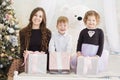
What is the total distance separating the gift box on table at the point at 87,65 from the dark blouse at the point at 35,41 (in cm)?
45

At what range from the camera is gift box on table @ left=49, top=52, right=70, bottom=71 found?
78.0 inches

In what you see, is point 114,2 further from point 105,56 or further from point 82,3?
point 105,56

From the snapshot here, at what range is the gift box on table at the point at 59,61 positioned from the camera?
6.50ft

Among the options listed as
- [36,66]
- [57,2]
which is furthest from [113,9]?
[36,66]

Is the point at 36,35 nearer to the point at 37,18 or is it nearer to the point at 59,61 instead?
the point at 37,18

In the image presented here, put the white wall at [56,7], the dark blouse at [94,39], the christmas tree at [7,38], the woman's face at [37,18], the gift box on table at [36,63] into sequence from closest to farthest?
1. the gift box on table at [36,63]
2. the dark blouse at [94,39]
3. the woman's face at [37,18]
4. the christmas tree at [7,38]
5. the white wall at [56,7]

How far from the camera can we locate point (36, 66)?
6.45ft

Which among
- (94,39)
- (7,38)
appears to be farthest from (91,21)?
(7,38)

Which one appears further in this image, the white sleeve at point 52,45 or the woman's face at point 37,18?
the woman's face at point 37,18

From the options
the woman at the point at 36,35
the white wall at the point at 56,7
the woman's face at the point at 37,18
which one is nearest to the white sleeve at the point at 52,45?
the woman at the point at 36,35

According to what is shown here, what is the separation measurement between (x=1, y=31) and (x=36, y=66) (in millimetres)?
1257

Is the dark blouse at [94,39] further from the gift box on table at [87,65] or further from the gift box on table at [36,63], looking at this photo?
the gift box on table at [36,63]

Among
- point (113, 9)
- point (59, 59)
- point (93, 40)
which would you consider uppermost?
point (113, 9)

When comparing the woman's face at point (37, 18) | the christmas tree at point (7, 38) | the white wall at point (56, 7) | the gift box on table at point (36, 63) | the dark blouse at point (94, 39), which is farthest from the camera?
the white wall at point (56, 7)
